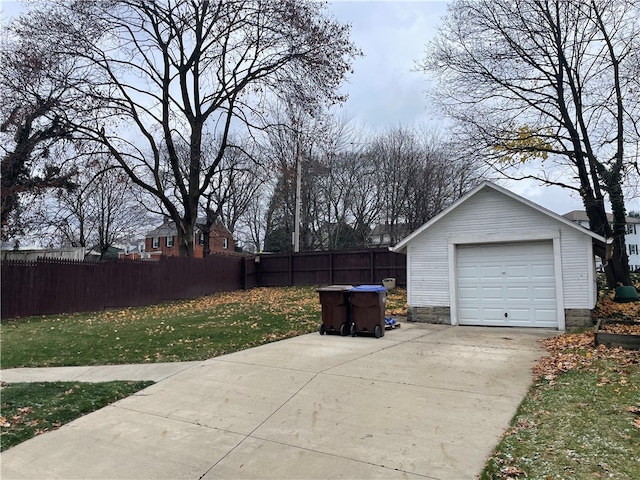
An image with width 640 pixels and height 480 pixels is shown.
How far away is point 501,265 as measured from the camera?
36.9 ft

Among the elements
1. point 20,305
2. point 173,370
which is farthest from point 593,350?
point 20,305

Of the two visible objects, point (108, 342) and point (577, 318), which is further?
point (577, 318)

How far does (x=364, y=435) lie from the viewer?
406cm


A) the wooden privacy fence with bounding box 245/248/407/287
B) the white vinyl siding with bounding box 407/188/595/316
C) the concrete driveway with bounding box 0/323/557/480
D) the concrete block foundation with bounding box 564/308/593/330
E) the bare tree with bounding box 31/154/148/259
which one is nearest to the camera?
the concrete driveway with bounding box 0/323/557/480

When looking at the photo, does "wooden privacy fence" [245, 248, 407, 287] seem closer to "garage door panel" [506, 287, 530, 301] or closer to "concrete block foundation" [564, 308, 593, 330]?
"garage door panel" [506, 287, 530, 301]

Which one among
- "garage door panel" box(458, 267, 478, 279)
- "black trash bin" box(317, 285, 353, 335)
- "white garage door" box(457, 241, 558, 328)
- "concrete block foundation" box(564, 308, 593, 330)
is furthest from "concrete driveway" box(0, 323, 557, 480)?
"garage door panel" box(458, 267, 478, 279)

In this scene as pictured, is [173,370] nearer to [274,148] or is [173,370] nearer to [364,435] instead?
[364,435]

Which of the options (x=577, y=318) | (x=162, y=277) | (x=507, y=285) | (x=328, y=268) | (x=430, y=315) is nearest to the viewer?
(x=577, y=318)

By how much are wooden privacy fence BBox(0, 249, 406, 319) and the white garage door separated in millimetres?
8006

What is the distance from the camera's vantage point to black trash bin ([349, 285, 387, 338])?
9289mm

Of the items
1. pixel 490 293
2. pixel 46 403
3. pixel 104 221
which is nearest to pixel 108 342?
pixel 46 403

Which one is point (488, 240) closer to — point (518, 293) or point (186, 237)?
point (518, 293)

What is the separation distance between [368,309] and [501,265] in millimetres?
4247

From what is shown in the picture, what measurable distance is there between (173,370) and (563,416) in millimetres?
5270
